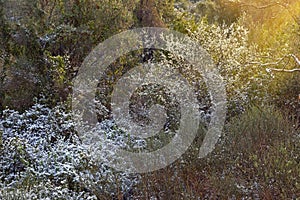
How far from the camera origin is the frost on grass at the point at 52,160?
3.70 meters

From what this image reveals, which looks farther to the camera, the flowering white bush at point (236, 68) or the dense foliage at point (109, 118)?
the flowering white bush at point (236, 68)

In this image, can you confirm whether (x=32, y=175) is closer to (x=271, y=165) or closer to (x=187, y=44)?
(x=271, y=165)

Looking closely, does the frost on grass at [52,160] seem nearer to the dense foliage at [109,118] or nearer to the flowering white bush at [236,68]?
the dense foliage at [109,118]

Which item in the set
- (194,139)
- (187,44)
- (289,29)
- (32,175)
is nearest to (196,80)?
(187,44)

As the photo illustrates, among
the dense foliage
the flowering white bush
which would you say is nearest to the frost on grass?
the dense foliage

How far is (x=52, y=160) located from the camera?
4242 mm

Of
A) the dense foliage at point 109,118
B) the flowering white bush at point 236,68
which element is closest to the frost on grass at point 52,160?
the dense foliage at point 109,118

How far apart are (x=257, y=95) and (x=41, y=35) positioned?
10.6ft

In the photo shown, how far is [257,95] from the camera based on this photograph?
5.30m

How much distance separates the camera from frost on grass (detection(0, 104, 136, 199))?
146 inches

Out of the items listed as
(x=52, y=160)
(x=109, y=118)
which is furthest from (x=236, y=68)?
(x=52, y=160)

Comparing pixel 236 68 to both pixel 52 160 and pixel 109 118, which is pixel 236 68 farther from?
pixel 52 160

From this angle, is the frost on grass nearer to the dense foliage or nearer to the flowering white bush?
the dense foliage

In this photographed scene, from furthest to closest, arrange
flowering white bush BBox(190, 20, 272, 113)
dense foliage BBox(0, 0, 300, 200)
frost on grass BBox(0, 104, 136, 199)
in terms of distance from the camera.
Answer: flowering white bush BBox(190, 20, 272, 113) → frost on grass BBox(0, 104, 136, 199) → dense foliage BBox(0, 0, 300, 200)
